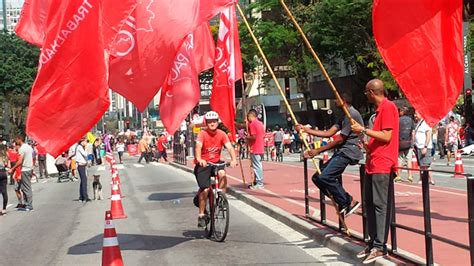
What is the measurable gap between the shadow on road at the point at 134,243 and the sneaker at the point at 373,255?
3528mm

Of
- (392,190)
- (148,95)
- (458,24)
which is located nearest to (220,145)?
(148,95)

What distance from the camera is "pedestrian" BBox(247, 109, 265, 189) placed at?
17250mm

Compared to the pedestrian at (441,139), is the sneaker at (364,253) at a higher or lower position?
lower

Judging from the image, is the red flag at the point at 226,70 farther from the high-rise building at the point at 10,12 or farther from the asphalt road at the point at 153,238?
the high-rise building at the point at 10,12

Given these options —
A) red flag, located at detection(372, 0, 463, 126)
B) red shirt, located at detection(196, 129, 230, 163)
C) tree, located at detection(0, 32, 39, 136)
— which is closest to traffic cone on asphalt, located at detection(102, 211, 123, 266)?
red flag, located at detection(372, 0, 463, 126)

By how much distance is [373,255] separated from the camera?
25.3ft

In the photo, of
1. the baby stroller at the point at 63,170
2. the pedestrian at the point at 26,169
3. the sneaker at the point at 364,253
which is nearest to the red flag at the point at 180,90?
the sneaker at the point at 364,253

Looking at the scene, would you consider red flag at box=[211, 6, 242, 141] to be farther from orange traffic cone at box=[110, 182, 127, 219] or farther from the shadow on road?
the shadow on road

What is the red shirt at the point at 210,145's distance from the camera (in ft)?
34.9

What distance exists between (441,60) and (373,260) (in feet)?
7.79

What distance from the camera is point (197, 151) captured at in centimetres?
1050

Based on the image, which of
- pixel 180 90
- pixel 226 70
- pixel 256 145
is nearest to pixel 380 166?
pixel 180 90

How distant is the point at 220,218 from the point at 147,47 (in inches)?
116

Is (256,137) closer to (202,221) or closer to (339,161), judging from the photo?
(202,221)
